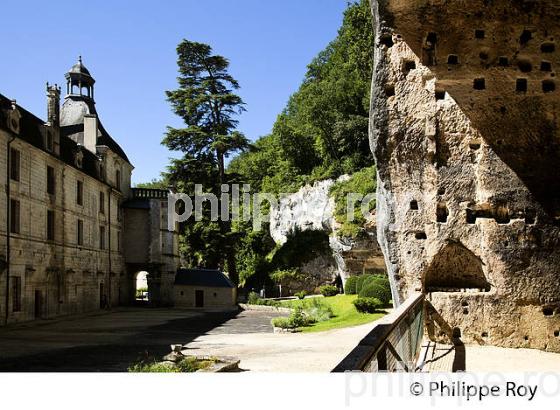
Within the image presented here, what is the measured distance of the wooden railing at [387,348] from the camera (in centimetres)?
475

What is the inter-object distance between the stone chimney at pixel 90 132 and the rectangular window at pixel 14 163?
12406mm

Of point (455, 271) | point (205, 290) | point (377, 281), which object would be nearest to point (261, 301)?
point (205, 290)

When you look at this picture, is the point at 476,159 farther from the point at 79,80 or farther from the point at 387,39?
the point at 79,80

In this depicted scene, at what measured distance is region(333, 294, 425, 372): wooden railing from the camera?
475 cm

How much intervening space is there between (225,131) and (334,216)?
39.3 feet

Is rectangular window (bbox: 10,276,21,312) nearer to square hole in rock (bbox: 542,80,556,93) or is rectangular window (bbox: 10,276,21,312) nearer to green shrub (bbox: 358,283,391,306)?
green shrub (bbox: 358,283,391,306)

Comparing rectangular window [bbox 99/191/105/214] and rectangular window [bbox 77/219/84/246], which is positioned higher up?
rectangular window [bbox 99/191/105/214]

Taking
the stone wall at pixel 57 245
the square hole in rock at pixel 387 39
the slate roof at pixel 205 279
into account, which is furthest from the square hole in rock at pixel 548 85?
the slate roof at pixel 205 279

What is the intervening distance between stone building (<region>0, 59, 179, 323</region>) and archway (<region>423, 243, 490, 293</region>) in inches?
643

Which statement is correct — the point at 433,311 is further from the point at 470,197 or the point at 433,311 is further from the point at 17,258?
the point at 17,258

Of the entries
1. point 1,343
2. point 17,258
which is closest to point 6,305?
point 17,258

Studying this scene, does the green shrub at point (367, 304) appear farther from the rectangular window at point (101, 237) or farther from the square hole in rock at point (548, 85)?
the rectangular window at point (101, 237)

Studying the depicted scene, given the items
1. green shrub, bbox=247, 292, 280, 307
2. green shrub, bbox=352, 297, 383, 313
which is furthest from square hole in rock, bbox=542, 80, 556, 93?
green shrub, bbox=247, 292, 280, 307

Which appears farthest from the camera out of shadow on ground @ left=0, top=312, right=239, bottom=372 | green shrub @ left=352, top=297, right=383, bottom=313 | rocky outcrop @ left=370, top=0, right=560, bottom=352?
green shrub @ left=352, top=297, right=383, bottom=313
